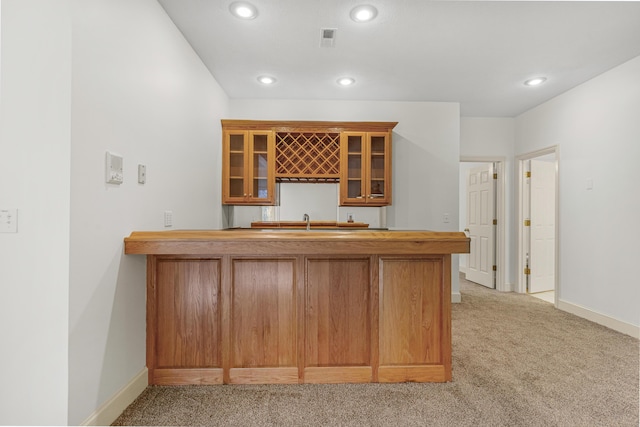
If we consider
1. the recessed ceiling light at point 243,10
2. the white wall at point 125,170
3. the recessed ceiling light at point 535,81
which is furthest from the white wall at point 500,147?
the white wall at point 125,170

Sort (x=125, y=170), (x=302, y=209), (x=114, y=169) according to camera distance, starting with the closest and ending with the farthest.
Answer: (x=114, y=169) < (x=125, y=170) < (x=302, y=209)

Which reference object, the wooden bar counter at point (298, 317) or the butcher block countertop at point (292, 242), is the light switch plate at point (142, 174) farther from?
the wooden bar counter at point (298, 317)

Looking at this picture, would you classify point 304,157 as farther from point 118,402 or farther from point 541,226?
point 541,226

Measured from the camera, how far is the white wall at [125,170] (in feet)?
4.66

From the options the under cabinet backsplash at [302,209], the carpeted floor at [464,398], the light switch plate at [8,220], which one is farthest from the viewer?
the under cabinet backsplash at [302,209]

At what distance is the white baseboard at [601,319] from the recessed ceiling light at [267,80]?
165 inches

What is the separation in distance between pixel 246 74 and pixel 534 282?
4771mm

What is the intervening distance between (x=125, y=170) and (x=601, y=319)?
4.42m

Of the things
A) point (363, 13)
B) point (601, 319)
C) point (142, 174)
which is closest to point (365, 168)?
point (363, 13)

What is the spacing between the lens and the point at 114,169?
5.36 feet

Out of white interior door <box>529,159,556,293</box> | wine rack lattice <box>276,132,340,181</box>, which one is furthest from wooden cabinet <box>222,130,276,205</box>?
Answer: white interior door <box>529,159,556,293</box>

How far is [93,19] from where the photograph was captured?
150 centimetres

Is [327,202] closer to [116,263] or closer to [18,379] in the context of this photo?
[116,263]

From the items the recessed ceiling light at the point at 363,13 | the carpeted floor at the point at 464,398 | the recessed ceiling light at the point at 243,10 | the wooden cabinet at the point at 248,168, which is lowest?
the carpeted floor at the point at 464,398
